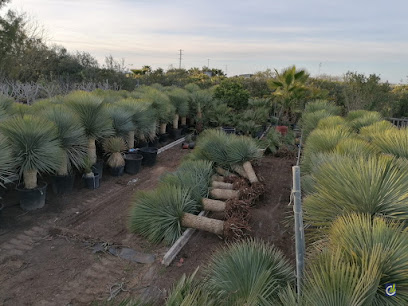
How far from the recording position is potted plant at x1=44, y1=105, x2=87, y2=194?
583 cm

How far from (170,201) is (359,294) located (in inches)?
127

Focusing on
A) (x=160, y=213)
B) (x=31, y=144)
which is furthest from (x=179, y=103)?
(x=160, y=213)

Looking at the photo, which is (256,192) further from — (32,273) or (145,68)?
(145,68)

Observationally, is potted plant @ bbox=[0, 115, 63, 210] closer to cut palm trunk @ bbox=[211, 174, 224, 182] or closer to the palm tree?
cut palm trunk @ bbox=[211, 174, 224, 182]

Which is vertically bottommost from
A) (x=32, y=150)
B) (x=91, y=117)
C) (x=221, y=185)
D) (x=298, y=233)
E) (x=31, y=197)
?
(x=31, y=197)

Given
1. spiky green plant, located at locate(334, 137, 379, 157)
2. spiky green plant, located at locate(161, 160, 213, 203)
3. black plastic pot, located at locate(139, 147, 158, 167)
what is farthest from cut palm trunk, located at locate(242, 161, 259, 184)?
black plastic pot, located at locate(139, 147, 158, 167)

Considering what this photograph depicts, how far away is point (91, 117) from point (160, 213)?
3.03 metres

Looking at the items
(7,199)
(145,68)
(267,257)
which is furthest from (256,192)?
(145,68)

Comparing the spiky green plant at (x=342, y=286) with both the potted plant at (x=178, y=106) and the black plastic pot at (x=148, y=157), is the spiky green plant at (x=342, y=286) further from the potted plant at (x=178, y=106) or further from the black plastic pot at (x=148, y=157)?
the potted plant at (x=178, y=106)

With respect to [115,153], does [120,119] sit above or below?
above

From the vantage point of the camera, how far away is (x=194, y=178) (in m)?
5.58

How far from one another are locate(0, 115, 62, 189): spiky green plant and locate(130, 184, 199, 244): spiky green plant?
1694 millimetres

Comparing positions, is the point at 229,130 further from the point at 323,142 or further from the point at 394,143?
the point at 394,143

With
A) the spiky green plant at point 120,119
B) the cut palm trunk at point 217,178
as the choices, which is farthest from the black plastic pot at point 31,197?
the cut palm trunk at point 217,178
